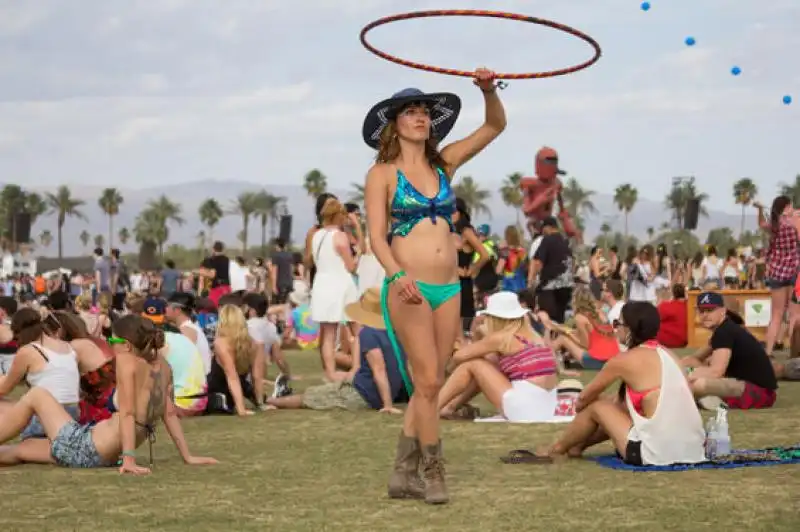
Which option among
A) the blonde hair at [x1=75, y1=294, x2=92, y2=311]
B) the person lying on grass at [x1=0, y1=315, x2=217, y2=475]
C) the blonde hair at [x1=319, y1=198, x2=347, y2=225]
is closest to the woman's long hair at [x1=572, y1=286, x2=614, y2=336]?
the blonde hair at [x1=319, y1=198, x2=347, y2=225]

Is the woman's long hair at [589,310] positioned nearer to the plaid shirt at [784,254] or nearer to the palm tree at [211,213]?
the plaid shirt at [784,254]

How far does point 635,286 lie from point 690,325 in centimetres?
372

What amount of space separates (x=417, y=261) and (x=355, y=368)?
19.6ft

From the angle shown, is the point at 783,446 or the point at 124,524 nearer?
the point at 124,524

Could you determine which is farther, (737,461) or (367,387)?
(367,387)

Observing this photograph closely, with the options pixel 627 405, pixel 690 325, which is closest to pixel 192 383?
pixel 627 405

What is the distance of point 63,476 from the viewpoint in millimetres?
7855

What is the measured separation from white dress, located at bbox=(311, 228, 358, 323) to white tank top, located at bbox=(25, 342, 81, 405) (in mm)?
5103

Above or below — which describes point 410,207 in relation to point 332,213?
below

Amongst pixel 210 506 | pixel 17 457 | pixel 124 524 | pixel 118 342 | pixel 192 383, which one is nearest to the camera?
pixel 124 524

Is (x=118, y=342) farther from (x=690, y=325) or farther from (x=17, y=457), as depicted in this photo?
(x=690, y=325)

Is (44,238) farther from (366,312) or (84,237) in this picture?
(366,312)

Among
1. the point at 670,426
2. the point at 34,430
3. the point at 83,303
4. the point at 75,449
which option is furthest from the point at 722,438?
the point at 83,303

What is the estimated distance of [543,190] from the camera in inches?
909
